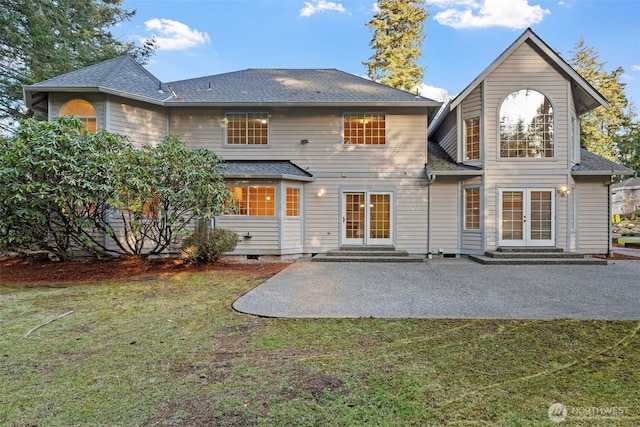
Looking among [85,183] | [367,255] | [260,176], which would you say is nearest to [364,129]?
[260,176]

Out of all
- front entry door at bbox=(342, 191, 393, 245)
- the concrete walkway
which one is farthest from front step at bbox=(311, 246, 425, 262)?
the concrete walkway

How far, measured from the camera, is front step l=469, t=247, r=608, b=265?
31.1 ft

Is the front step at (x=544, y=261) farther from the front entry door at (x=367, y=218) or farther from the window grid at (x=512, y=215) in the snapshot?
the front entry door at (x=367, y=218)

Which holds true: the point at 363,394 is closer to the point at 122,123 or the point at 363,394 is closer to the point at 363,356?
the point at 363,356

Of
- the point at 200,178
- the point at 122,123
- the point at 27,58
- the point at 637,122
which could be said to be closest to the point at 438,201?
the point at 200,178

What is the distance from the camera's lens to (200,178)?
8.34 m

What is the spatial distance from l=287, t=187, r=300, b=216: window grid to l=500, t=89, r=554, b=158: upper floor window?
7.08 metres

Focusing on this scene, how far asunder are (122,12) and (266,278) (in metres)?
19.8

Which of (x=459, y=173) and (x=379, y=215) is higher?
(x=459, y=173)

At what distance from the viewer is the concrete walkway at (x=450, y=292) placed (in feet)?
15.6

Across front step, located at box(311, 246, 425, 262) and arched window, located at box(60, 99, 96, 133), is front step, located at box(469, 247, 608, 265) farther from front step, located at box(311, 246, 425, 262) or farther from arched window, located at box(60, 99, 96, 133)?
arched window, located at box(60, 99, 96, 133)

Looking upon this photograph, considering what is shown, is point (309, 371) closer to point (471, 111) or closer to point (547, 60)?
point (471, 111)

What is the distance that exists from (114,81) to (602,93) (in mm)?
33885

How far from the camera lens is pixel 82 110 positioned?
9.94 metres
